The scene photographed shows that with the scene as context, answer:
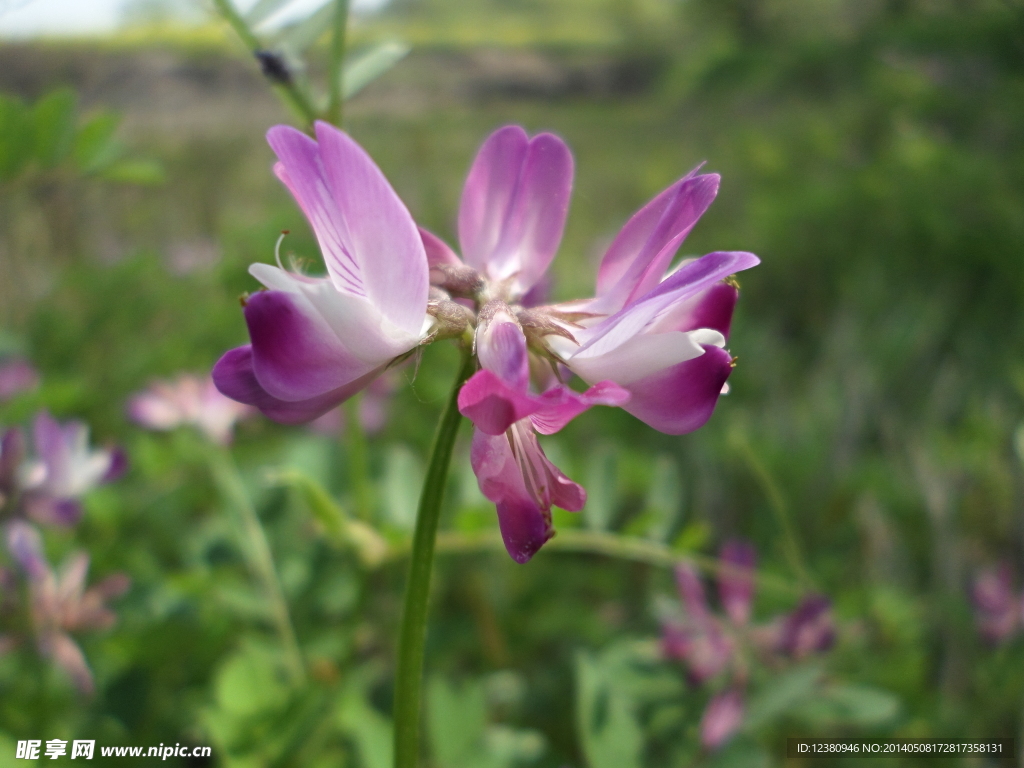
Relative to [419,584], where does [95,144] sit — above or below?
above

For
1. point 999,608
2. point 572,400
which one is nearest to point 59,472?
point 572,400

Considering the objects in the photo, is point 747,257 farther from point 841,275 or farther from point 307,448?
point 841,275

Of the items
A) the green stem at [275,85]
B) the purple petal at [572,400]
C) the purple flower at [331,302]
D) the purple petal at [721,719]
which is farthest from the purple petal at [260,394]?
the purple petal at [721,719]

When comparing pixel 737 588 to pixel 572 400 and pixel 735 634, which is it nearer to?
pixel 735 634

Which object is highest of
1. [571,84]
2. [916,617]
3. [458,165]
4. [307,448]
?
[571,84]

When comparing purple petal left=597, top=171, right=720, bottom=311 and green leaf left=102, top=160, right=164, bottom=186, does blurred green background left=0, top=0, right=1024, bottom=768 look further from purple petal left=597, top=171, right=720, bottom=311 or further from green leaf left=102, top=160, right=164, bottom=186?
purple petal left=597, top=171, right=720, bottom=311

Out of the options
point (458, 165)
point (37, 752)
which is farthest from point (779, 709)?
point (458, 165)
